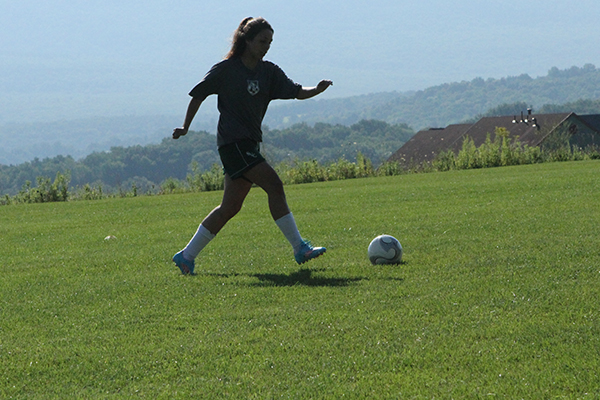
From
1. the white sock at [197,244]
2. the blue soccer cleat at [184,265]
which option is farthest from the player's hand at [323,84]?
the blue soccer cleat at [184,265]

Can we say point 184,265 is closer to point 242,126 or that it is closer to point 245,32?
point 242,126

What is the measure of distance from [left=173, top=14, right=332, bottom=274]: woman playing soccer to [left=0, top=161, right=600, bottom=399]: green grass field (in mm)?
375

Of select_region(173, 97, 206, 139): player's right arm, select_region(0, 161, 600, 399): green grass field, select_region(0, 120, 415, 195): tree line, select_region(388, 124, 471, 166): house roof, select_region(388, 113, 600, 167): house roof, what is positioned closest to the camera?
select_region(0, 161, 600, 399): green grass field

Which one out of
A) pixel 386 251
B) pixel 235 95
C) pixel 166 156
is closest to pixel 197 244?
pixel 235 95

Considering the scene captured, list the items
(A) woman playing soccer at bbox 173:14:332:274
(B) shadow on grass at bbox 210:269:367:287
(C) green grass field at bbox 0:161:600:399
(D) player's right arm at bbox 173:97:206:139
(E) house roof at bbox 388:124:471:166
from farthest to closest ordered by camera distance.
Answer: (E) house roof at bbox 388:124:471:166 < (D) player's right arm at bbox 173:97:206:139 < (A) woman playing soccer at bbox 173:14:332:274 < (B) shadow on grass at bbox 210:269:367:287 < (C) green grass field at bbox 0:161:600:399

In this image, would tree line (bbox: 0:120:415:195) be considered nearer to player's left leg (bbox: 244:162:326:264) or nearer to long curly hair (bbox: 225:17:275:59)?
long curly hair (bbox: 225:17:275:59)

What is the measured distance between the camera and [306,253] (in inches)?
259

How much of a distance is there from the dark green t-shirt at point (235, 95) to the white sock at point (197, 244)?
0.85 m

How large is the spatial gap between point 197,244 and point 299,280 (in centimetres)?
124

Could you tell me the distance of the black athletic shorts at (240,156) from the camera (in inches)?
256

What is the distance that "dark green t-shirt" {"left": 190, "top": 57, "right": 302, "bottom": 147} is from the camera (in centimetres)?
654

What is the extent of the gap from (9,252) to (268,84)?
178 inches

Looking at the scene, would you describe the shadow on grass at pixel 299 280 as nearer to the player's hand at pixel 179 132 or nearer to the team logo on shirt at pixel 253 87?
the player's hand at pixel 179 132

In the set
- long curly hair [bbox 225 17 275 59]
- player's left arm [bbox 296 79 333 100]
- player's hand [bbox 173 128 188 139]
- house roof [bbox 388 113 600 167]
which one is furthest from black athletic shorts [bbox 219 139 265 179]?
house roof [bbox 388 113 600 167]
